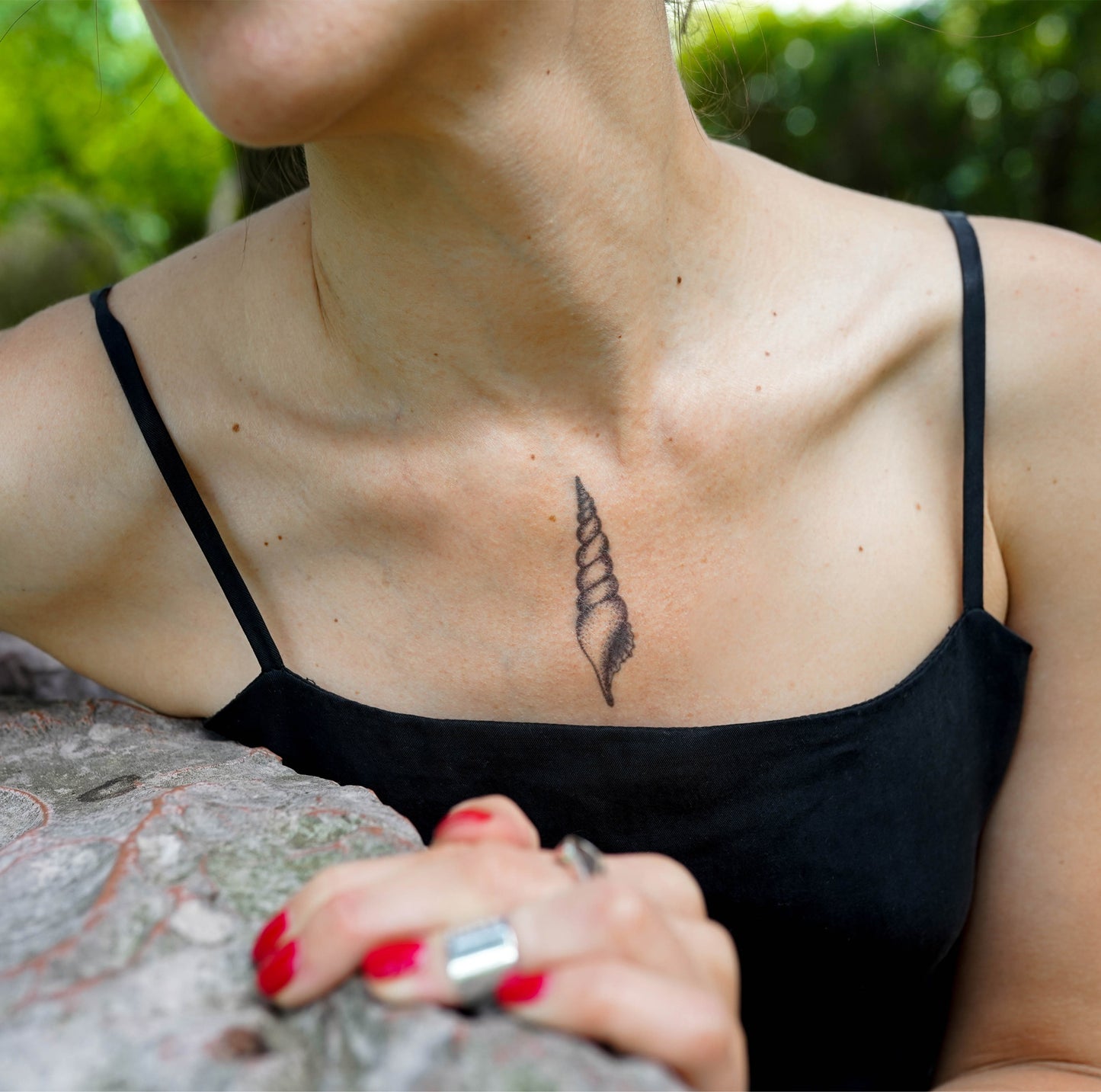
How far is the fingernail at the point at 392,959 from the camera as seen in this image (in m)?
0.78

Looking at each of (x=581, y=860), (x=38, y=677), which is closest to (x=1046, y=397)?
(x=581, y=860)

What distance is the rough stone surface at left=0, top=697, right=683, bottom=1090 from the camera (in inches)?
29.5

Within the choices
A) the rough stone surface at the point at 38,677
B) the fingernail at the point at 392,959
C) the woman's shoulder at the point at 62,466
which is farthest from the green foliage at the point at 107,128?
the fingernail at the point at 392,959

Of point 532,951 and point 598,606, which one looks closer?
point 532,951

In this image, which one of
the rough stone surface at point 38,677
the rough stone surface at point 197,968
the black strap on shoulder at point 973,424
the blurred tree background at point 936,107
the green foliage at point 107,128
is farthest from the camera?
the green foliage at point 107,128

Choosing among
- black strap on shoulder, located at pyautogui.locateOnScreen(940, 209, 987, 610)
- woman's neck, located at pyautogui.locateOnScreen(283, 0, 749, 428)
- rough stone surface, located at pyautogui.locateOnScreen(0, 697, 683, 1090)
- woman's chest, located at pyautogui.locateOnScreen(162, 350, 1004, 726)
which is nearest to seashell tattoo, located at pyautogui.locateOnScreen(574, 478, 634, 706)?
woman's chest, located at pyautogui.locateOnScreen(162, 350, 1004, 726)

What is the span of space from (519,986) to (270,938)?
215mm

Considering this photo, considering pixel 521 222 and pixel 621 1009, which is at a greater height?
pixel 521 222

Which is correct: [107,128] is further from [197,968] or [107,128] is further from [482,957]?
[482,957]

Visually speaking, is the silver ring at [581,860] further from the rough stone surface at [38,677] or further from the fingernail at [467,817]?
the rough stone surface at [38,677]

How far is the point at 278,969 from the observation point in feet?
2.63

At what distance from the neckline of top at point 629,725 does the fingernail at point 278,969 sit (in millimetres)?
735

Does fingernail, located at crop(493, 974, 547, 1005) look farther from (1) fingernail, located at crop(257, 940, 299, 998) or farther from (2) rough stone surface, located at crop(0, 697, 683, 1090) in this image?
(1) fingernail, located at crop(257, 940, 299, 998)

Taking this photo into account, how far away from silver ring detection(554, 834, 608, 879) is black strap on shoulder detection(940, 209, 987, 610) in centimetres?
101
